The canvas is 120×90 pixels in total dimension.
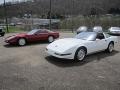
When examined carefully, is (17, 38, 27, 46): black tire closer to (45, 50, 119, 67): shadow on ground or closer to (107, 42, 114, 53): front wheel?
(45, 50, 119, 67): shadow on ground

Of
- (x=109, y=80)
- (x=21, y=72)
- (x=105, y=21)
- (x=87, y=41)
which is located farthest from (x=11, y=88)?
(x=105, y=21)

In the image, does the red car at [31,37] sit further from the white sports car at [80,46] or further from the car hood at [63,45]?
the car hood at [63,45]

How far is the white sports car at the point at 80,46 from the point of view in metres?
7.64

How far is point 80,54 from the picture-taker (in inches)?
318

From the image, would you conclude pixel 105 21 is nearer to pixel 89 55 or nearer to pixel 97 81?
pixel 89 55

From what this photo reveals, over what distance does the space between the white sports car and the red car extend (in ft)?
13.6

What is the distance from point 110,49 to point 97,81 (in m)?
4.71

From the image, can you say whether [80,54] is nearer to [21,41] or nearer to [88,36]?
[88,36]

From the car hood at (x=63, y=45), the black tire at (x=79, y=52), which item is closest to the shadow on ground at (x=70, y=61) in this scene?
A: the black tire at (x=79, y=52)

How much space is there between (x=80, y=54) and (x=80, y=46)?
13.8 inches

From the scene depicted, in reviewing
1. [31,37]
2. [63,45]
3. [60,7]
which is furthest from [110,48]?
[60,7]

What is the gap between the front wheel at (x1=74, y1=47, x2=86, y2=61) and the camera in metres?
7.87

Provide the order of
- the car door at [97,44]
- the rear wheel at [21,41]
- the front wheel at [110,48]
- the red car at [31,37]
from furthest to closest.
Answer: the rear wheel at [21,41]
the red car at [31,37]
the front wheel at [110,48]
the car door at [97,44]

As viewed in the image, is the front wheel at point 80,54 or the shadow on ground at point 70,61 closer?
the shadow on ground at point 70,61
